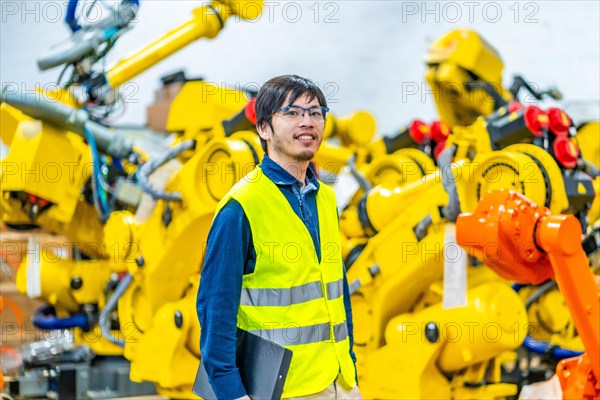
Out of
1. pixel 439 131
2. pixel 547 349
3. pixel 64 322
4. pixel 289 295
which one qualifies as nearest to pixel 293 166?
pixel 289 295

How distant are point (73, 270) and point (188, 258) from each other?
1.29m

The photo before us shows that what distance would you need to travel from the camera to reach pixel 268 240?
2.33m

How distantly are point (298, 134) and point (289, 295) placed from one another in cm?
39

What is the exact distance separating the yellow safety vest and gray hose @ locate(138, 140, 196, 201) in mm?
2863

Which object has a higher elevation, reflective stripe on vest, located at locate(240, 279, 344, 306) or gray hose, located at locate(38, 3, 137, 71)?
gray hose, located at locate(38, 3, 137, 71)

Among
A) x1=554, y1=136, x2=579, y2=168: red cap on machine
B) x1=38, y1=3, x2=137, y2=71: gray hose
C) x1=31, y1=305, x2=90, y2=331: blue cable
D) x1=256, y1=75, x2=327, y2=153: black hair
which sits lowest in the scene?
x1=31, y1=305, x2=90, y2=331: blue cable

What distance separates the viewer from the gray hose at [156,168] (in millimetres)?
5211

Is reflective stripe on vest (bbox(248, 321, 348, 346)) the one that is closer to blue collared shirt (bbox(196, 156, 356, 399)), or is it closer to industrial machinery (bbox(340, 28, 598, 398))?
blue collared shirt (bbox(196, 156, 356, 399))

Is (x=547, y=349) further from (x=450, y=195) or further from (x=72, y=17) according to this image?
(x=72, y=17)

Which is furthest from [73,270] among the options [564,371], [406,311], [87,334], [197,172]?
[564,371]

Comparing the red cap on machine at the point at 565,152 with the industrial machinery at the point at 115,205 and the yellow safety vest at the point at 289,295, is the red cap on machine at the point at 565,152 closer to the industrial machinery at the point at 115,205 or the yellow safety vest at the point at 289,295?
the industrial machinery at the point at 115,205

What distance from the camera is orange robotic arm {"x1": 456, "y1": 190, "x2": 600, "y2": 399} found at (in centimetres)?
293

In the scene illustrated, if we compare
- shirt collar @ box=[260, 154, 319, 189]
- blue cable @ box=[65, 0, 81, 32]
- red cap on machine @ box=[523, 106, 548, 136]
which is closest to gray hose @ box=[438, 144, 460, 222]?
red cap on machine @ box=[523, 106, 548, 136]

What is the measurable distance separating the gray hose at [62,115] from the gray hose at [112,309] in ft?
2.65
